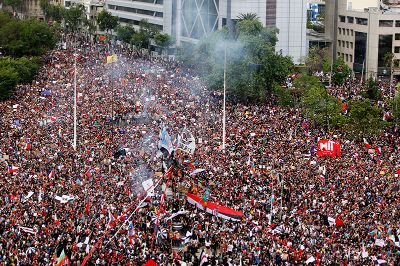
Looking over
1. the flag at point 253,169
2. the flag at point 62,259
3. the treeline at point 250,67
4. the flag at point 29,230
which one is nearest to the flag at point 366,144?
the flag at point 253,169

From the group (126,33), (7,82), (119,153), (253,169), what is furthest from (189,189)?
(126,33)

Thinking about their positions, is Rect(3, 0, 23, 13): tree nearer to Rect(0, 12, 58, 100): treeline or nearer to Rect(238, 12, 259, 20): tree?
Rect(0, 12, 58, 100): treeline

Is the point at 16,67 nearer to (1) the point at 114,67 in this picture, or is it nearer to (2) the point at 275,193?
(1) the point at 114,67

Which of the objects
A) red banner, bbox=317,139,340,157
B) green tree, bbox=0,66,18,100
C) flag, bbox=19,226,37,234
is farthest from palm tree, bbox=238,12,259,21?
flag, bbox=19,226,37,234

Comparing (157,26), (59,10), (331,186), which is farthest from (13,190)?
(59,10)

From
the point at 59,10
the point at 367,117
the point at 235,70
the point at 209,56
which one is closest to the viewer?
the point at 367,117
